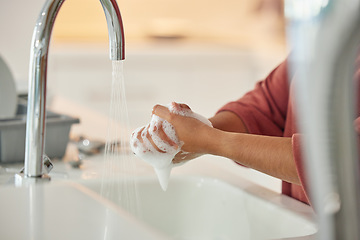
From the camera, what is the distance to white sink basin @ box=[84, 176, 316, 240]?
0.97m

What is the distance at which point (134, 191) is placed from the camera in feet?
3.69

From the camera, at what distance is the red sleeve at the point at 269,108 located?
111cm

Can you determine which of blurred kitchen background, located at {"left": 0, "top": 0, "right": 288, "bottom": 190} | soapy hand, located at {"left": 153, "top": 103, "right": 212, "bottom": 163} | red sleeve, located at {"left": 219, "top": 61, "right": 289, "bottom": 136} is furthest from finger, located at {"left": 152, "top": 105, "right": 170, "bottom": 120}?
blurred kitchen background, located at {"left": 0, "top": 0, "right": 288, "bottom": 190}

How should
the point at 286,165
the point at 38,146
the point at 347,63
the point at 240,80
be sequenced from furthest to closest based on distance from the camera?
the point at 240,80
the point at 38,146
the point at 286,165
the point at 347,63

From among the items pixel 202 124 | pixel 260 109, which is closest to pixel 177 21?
pixel 260 109

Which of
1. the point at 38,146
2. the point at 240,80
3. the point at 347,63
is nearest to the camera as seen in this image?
the point at 347,63

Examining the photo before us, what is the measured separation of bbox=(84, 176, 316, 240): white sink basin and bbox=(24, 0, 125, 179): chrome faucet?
0.19m

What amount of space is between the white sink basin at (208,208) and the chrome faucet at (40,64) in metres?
0.19

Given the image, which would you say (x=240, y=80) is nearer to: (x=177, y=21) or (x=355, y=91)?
(x=177, y=21)

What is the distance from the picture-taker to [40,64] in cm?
89

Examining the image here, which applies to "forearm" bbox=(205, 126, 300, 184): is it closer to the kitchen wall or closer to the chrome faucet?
the chrome faucet

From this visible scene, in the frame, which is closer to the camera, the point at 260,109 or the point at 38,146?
the point at 38,146

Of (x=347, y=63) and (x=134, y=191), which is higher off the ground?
(x=347, y=63)

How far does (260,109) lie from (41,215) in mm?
454
